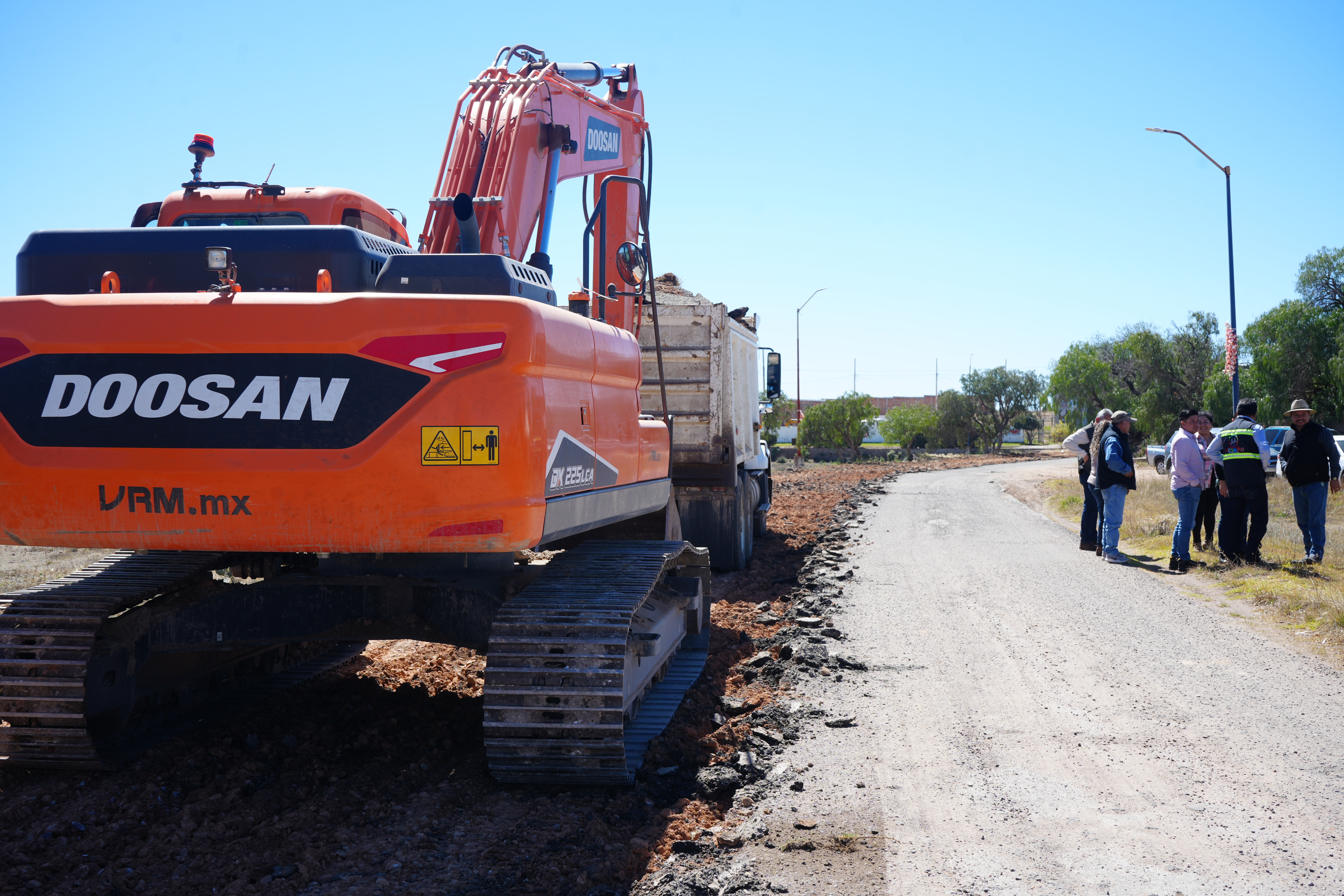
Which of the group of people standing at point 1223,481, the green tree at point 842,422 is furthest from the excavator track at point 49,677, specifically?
the green tree at point 842,422

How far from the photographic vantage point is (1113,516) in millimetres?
11672

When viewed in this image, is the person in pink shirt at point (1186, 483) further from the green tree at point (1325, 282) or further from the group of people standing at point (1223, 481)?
the green tree at point (1325, 282)

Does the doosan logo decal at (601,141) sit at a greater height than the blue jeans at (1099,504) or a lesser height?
greater

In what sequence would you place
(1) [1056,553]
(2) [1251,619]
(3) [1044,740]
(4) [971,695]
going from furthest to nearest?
(1) [1056,553], (2) [1251,619], (4) [971,695], (3) [1044,740]

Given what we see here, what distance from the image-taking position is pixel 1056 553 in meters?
12.4

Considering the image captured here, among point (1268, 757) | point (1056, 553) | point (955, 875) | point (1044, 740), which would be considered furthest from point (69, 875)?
point (1056, 553)

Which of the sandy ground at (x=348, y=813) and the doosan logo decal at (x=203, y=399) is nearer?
the sandy ground at (x=348, y=813)

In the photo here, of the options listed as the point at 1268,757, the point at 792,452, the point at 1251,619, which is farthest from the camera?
the point at 792,452

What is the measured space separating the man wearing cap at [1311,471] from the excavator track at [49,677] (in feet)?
35.0

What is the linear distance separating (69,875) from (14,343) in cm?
204

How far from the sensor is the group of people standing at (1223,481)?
413 inches

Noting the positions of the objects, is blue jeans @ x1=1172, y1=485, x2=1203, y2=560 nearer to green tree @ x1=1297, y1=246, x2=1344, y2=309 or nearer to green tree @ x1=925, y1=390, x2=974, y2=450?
green tree @ x1=1297, y1=246, x2=1344, y2=309

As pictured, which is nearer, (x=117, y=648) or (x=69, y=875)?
(x=69, y=875)

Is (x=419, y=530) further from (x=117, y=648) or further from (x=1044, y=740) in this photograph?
(x=1044, y=740)
